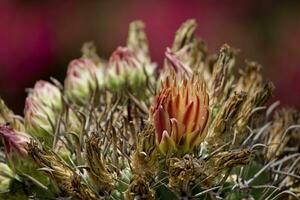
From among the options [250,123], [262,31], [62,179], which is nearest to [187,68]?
[250,123]

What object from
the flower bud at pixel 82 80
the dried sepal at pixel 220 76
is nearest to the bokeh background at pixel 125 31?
the flower bud at pixel 82 80

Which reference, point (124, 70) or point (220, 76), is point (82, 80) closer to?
point (124, 70)

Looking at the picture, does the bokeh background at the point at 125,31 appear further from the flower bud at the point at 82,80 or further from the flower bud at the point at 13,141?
the flower bud at the point at 13,141

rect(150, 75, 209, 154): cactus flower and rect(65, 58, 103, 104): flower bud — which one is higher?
rect(65, 58, 103, 104): flower bud

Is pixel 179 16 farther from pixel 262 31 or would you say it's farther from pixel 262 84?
pixel 262 84

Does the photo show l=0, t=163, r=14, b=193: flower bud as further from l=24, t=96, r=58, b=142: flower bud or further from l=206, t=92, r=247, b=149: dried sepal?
l=206, t=92, r=247, b=149: dried sepal

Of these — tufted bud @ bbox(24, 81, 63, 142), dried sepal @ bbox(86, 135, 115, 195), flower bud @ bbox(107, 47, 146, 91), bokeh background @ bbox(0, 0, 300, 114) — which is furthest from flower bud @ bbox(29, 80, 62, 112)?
bokeh background @ bbox(0, 0, 300, 114)
